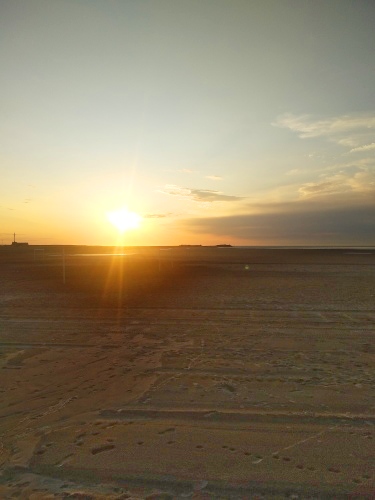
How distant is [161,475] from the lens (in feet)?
12.5

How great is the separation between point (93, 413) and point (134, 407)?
0.56m

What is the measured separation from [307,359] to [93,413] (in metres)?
4.43

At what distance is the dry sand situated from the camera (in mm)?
3754

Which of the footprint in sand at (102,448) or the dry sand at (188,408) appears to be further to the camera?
the footprint in sand at (102,448)

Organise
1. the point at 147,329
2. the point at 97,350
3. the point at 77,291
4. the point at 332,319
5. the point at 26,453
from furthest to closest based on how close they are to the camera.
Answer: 1. the point at 77,291
2. the point at 332,319
3. the point at 147,329
4. the point at 97,350
5. the point at 26,453

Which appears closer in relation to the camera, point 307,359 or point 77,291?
point 307,359

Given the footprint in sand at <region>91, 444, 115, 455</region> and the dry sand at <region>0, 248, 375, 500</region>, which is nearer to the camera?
the dry sand at <region>0, 248, 375, 500</region>

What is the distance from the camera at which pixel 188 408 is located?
17.6ft

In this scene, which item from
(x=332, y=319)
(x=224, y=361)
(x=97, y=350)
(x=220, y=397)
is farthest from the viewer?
(x=332, y=319)

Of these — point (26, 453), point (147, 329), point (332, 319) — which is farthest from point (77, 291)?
point (26, 453)

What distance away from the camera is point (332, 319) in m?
12.2

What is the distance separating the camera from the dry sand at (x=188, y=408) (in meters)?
3.75

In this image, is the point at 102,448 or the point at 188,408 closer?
the point at 102,448

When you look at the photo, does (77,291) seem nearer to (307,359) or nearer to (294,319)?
Answer: (294,319)
